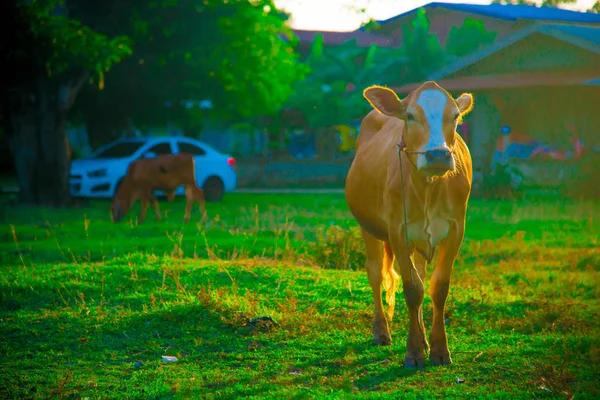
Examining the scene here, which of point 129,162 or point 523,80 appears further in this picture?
point 523,80

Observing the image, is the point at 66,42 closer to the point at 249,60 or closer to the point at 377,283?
the point at 249,60

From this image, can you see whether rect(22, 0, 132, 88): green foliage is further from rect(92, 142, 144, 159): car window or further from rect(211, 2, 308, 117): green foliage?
rect(211, 2, 308, 117): green foliage

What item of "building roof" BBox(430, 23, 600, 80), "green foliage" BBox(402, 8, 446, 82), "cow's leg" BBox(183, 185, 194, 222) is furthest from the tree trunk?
"green foliage" BBox(402, 8, 446, 82)

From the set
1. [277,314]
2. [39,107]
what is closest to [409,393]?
[277,314]

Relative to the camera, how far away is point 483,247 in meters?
12.3

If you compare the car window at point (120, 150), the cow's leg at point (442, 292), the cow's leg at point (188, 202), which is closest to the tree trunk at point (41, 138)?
the car window at point (120, 150)

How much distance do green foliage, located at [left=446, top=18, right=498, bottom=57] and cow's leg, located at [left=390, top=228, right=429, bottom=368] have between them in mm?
27355

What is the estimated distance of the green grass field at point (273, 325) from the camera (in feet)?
19.3

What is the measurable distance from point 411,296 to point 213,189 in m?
16.6

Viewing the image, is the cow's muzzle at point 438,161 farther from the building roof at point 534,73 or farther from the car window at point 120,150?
the building roof at point 534,73

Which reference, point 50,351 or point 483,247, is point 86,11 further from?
point 50,351

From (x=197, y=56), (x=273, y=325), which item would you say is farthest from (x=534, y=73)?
(x=273, y=325)

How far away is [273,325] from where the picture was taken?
739 centimetres

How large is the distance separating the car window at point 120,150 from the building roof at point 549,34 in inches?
403
